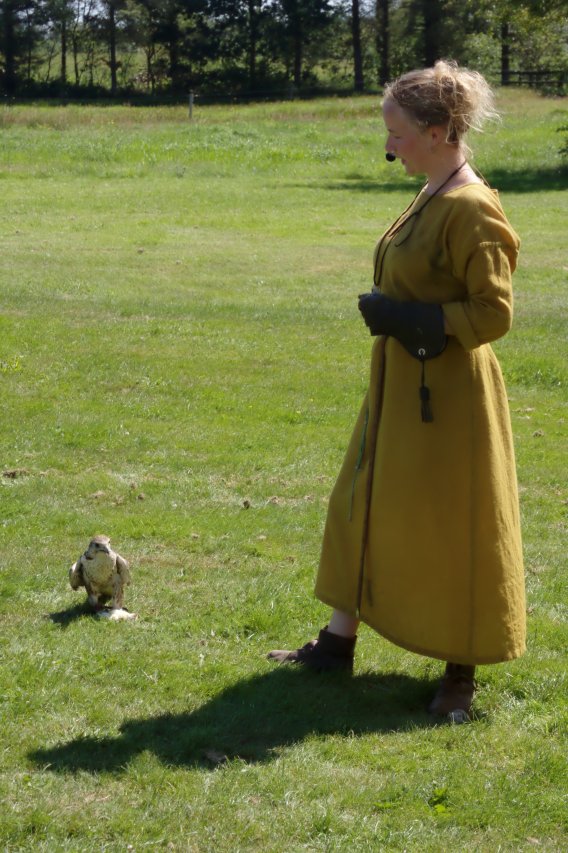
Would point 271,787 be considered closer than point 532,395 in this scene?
Yes

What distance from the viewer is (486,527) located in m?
4.36

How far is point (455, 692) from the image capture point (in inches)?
177

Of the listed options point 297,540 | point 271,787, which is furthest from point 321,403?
point 271,787

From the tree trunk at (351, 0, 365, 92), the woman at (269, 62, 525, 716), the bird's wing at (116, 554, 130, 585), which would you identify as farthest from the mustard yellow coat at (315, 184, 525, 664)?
the tree trunk at (351, 0, 365, 92)

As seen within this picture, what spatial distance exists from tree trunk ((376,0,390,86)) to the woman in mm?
63642

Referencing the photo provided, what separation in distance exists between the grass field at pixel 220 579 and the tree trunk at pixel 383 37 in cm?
5090

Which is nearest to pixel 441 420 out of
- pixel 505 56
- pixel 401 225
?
pixel 401 225

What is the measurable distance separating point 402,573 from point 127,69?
6656cm

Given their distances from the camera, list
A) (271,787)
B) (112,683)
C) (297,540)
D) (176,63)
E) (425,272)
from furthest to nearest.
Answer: (176,63) → (297,540) → (112,683) → (425,272) → (271,787)

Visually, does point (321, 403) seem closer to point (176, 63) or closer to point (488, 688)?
point (488, 688)

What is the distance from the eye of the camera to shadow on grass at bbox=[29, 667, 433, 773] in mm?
4070

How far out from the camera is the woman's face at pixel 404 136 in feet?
13.7

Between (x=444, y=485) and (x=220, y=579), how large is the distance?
1995 mm

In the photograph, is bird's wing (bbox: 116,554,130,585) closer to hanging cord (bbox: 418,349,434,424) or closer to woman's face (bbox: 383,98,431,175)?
hanging cord (bbox: 418,349,434,424)
